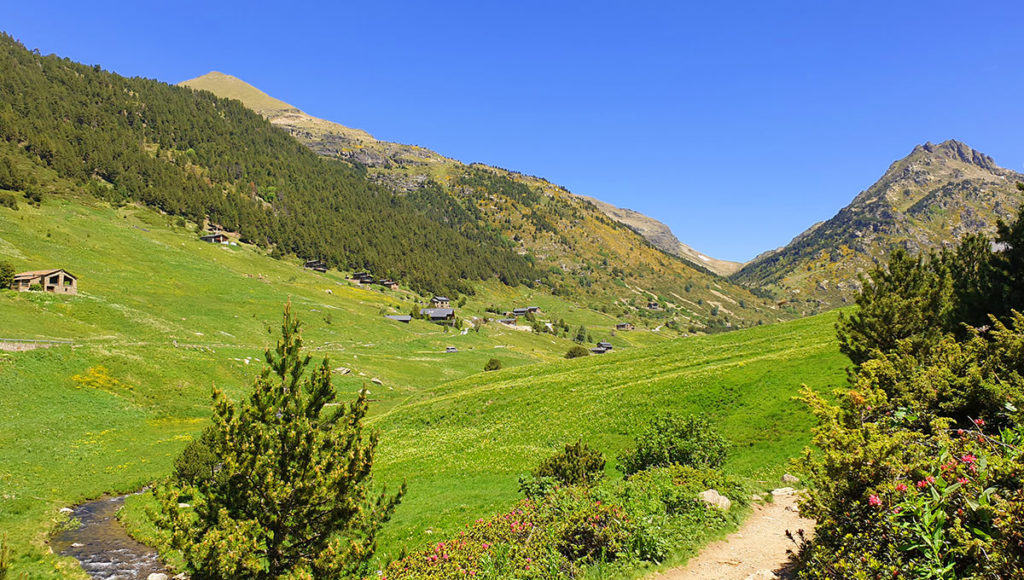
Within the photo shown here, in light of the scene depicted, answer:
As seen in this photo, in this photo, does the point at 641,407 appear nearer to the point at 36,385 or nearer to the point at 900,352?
the point at 900,352

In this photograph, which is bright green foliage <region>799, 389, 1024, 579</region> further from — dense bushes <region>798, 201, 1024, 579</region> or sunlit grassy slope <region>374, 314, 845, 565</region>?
sunlit grassy slope <region>374, 314, 845, 565</region>

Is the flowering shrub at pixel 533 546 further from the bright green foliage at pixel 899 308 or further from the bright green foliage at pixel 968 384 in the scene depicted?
the bright green foliage at pixel 899 308

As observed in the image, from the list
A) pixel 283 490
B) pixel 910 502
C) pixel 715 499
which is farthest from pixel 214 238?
pixel 910 502

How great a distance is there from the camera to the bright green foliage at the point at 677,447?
22.3m

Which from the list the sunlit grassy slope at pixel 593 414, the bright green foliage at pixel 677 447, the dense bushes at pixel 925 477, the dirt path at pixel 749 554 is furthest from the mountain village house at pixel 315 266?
the dense bushes at pixel 925 477

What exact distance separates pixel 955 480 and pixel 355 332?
103323 millimetres

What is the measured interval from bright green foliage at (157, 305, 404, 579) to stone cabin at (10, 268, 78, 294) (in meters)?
79.3

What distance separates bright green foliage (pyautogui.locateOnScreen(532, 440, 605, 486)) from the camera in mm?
21359

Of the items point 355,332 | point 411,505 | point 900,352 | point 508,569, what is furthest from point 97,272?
point 900,352

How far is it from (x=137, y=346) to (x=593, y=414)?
57626 millimetres

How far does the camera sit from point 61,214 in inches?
4545

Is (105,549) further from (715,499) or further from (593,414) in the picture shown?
(593,414)

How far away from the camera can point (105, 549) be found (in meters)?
24.3

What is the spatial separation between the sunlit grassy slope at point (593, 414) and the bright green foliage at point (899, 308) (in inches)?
265
